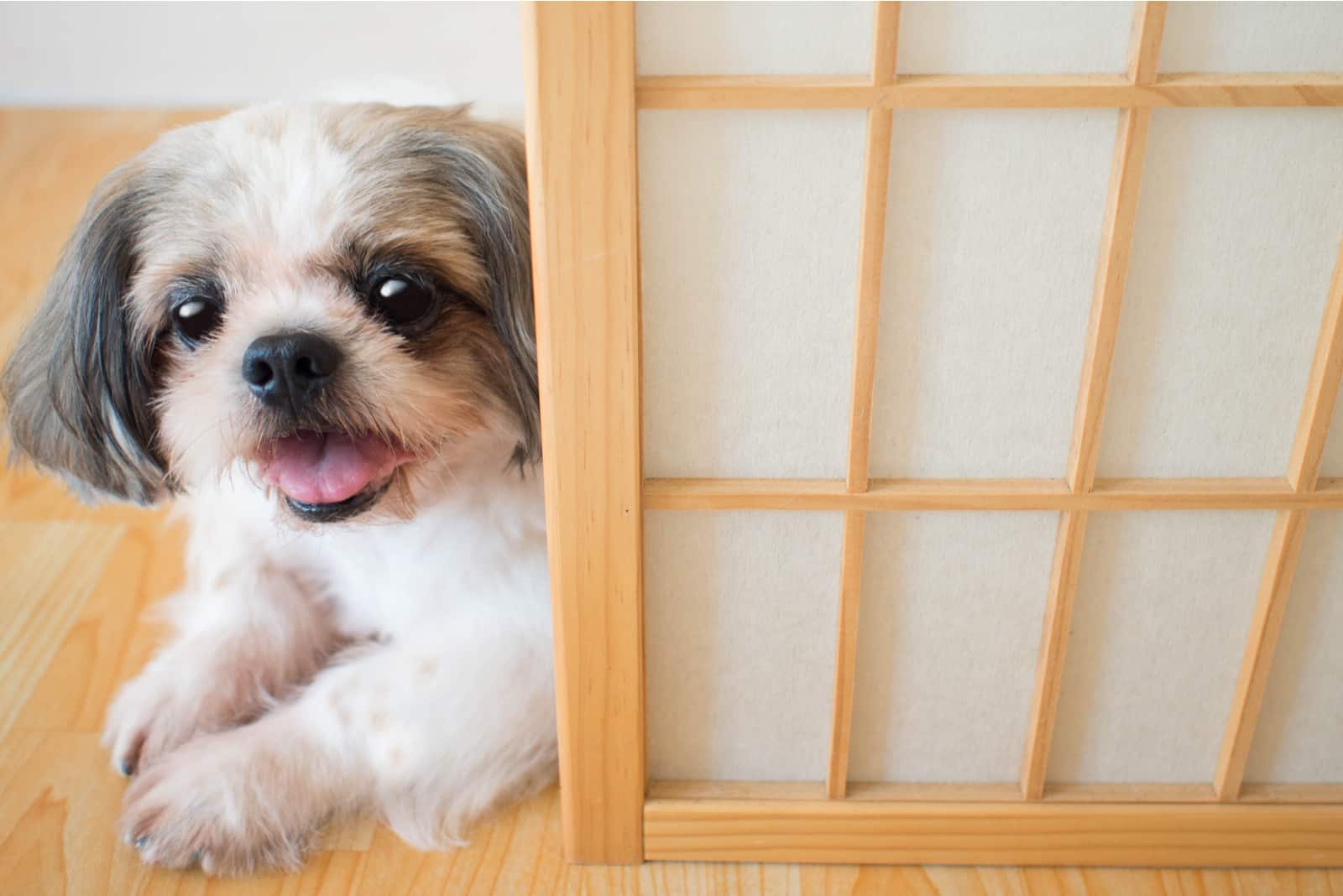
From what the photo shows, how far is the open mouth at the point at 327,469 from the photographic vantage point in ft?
3.69

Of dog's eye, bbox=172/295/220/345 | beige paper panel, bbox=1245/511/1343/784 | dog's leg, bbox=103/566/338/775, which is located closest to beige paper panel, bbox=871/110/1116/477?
beige paper panel, bbox=1245/511/1343/784

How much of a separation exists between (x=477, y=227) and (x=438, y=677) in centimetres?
43

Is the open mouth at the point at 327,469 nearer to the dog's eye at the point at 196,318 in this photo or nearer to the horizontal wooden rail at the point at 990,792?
the dog's eye at the point at 196,318

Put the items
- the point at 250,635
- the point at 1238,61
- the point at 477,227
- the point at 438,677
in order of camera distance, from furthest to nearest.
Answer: the point at 250,635
the point at 438,677
the point at 477,227
the point at 1238,61

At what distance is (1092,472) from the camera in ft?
3.27

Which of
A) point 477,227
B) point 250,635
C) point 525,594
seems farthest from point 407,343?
point 250,635

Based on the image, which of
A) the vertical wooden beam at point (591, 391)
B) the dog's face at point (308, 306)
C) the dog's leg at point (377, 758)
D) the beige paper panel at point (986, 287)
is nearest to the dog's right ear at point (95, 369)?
the dog's face at point (308, 306)

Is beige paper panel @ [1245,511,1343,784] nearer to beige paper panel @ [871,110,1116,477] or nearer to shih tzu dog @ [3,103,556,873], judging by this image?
beige paper panel @ [871,110,1116,477]

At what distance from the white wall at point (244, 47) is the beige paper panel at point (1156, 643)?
59.8 inches

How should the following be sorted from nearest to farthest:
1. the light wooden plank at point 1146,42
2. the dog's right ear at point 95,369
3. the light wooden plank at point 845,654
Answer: the light wooden plank at point 1146,42
the light wooden plank at point 845,654
the dog's right ear at point 95,369

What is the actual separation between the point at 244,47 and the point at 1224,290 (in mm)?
1973

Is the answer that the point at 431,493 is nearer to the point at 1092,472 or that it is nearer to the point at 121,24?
the point at 1092,472

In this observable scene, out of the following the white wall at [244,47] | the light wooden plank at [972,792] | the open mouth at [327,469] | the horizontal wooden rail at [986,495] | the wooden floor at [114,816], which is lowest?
the wooden floor at [114,816]

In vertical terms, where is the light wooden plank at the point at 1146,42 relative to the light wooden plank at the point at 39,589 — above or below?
above
